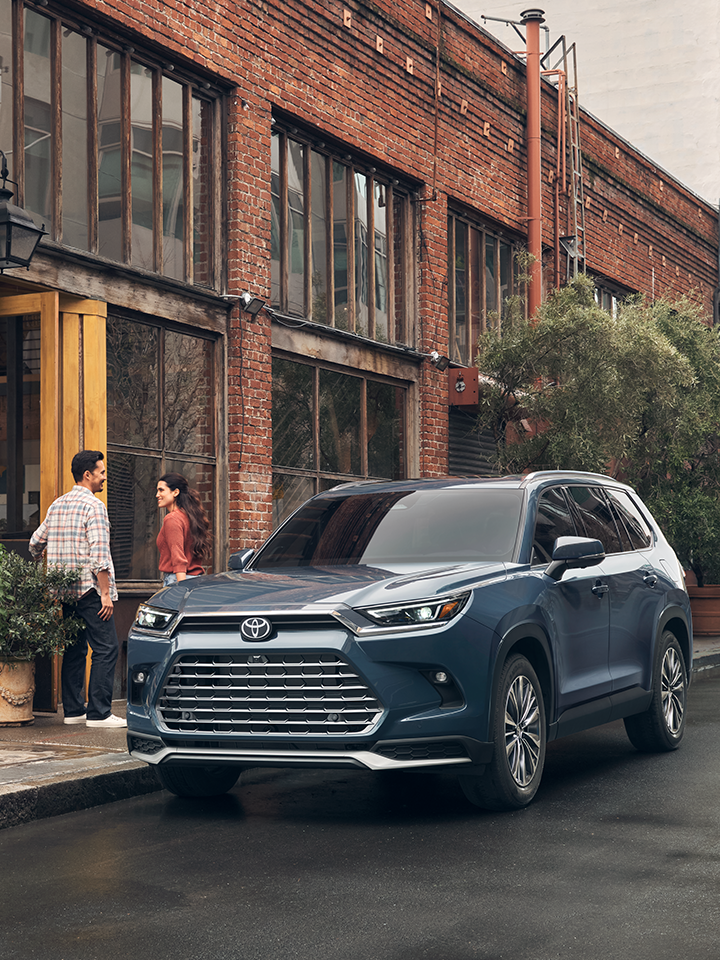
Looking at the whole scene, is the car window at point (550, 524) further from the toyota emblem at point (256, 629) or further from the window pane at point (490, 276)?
the window pane at point (490, 276)

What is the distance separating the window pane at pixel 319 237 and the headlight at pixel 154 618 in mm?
7955

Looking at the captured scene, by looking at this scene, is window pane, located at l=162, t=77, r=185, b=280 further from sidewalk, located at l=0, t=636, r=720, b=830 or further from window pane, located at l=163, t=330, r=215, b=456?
sidewalk, located at l=0, t=636, r=720, b=830

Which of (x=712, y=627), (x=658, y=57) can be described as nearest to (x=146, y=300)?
(x=712, y=627)

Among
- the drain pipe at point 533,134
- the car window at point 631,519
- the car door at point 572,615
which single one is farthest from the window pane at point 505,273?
the car door at point 572,615

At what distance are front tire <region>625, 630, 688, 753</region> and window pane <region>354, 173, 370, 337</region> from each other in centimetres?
732

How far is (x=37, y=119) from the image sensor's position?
35.8 feet

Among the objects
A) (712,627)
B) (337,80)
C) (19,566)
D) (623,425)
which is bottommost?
(712,627)

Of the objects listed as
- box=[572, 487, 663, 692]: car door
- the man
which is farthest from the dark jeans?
box=[572, 487, 663, 692]: car door

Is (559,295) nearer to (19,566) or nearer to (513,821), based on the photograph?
(19,566)

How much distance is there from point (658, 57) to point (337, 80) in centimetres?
1711

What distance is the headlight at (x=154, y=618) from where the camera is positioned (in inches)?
270

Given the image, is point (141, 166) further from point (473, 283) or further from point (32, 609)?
point (473, 283)

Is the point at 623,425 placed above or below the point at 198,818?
above

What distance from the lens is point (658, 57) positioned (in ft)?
97.6
